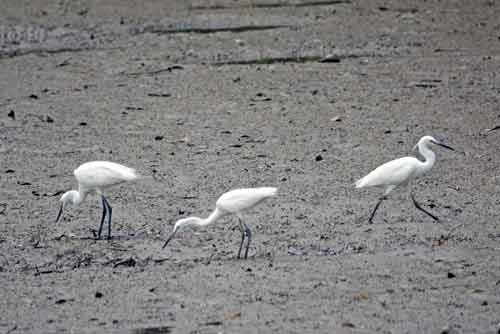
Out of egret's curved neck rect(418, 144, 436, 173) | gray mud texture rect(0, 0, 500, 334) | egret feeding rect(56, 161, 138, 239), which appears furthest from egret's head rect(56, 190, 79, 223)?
egret's curved neck rect(418, 144, 436, 173)

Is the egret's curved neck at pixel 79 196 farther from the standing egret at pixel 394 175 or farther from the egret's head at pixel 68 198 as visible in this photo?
the standing egret at pixel 394 175

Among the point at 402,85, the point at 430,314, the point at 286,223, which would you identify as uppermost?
the point at 402,85

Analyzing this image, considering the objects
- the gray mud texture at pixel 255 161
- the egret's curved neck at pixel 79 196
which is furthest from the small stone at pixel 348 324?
the egret's curved neck at pixel 79 196

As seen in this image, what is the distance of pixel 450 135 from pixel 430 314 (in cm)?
536

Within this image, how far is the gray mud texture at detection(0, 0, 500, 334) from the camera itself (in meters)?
7.66

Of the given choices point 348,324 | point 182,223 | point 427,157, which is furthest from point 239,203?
point 427,157

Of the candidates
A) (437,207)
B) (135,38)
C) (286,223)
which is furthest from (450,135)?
(135,38)

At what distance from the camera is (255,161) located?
38.0 ft

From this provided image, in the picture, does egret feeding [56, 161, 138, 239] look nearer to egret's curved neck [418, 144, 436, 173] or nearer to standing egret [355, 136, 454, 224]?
standing egret [355, 136, 454, 224]

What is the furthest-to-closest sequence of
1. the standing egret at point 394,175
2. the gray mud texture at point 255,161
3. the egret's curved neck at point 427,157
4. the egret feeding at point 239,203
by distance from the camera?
the egret's curved neck at point 427,157, the standing egret at point 394,175, the egret feeding at point 239,203, the gray mud texture at point 255,161

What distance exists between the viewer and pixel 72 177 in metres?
11.1

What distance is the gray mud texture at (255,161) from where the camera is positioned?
7.66m

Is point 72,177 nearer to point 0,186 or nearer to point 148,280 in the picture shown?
point 0,186

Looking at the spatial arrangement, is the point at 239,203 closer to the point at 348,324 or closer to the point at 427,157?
the point at 348,324
